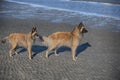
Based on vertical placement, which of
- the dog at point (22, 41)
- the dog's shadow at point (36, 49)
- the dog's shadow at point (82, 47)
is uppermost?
the dog at point (22, 41)

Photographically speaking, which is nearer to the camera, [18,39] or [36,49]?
[18,39]

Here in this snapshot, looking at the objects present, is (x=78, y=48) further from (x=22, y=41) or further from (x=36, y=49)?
(x=22, y=41)

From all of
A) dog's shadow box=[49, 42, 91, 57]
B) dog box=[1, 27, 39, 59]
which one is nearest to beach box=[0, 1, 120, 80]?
dog's shadow box=[49, 42, 91, 57]

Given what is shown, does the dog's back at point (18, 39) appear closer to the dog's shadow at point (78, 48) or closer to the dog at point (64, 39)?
the dog at point (64, 39)

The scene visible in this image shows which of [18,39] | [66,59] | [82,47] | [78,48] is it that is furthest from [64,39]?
[82,47]

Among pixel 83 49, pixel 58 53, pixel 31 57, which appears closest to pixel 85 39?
pixel 83 49

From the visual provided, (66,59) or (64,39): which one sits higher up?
(64,39)

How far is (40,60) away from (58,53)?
3.99 feet

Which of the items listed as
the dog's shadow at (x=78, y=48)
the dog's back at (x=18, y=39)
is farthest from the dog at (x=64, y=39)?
the dog's shadow at (x=78, y=48)

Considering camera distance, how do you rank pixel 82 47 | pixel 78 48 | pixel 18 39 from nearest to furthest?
pixel 18 39 → pixel 78 48 → pixel 82 47

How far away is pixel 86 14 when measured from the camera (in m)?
22.3

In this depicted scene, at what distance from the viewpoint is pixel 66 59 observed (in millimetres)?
11453

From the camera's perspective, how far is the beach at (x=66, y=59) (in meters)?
9.75

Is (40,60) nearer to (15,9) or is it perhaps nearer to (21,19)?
(21,19)
